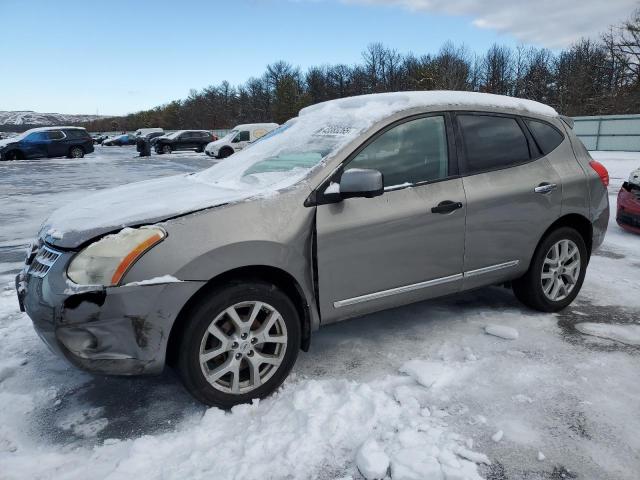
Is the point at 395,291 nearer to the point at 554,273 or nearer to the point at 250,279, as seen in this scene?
the point at 250,279

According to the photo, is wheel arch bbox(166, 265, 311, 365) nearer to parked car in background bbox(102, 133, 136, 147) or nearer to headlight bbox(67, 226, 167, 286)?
headlight bbox(67, 226, 167, 286)

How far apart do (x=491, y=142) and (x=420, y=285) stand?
3.95 feet

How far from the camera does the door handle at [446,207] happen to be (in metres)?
3.18

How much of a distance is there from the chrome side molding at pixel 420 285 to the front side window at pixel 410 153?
0.67 m

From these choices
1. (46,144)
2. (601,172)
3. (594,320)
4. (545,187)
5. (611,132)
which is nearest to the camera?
(545,187)

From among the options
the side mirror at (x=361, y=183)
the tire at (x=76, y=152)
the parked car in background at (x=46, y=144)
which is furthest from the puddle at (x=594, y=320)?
the tire at (x=76, y=152)

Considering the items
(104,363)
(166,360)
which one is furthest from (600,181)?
(104,363)

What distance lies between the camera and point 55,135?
1054 inches

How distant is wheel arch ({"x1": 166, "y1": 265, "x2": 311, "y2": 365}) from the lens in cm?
253

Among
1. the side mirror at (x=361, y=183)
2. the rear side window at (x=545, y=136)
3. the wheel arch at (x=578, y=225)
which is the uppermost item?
the rear side window at (x=545, y=136)

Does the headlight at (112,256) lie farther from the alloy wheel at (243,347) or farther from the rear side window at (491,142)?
the rear side window at (491,142)

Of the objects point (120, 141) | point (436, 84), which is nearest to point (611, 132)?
point (436, 84)

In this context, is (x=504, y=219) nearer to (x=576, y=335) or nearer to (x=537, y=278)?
(x=537, y=278)

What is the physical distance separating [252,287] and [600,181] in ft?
10.2
